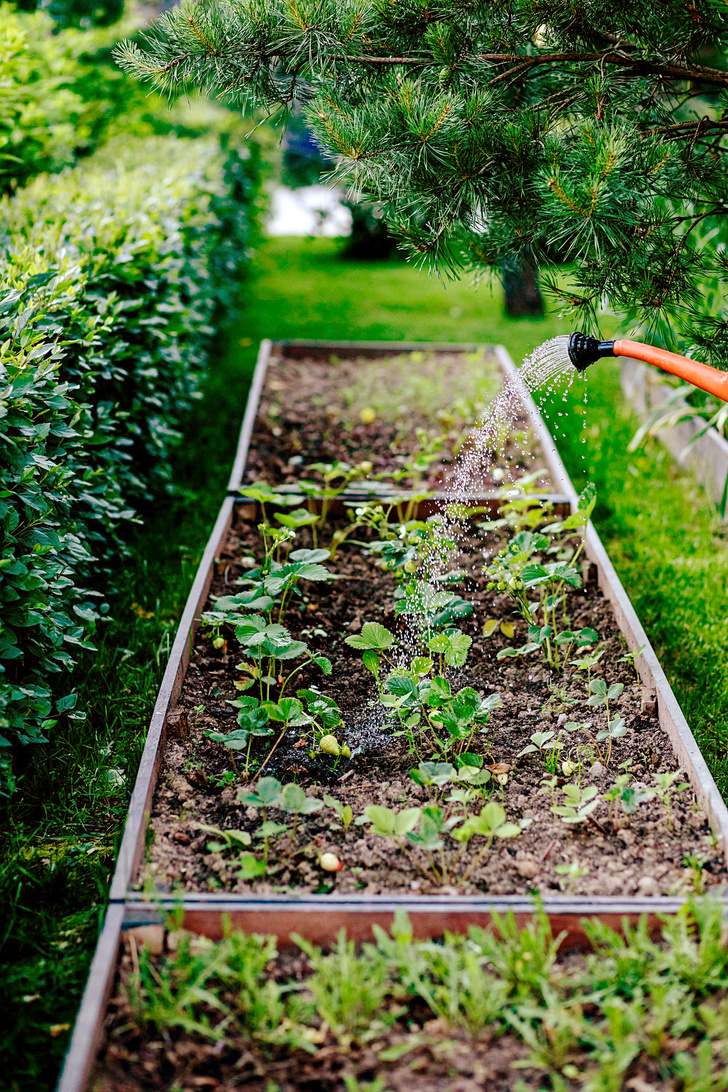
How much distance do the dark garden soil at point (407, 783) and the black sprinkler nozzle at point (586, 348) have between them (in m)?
0.93

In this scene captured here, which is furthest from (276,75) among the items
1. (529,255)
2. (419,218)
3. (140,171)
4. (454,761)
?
(140,171)

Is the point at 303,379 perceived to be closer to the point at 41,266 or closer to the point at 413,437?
Result: the point at 413,437

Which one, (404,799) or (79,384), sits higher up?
(79,384)

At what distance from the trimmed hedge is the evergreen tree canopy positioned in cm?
82

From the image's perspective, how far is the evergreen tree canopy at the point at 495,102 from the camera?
6.83 ft

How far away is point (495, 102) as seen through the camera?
2229 millimetres

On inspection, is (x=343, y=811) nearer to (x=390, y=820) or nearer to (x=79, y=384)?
(x=390, y=820)

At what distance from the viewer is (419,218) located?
2242 mm

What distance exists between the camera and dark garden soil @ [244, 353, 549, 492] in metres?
3.92

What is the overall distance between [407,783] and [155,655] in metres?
1.03

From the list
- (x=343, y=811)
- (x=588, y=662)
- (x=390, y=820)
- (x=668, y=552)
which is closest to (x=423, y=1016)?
(x=390, y=820)

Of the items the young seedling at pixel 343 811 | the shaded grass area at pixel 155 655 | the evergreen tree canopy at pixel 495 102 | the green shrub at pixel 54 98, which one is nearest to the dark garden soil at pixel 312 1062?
the shaded grass area at pixel 155 655

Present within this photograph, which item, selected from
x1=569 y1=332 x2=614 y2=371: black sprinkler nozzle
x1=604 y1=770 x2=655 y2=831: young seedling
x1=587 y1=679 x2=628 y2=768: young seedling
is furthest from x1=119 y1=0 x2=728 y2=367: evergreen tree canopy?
x1=604 y1=770 x2=655 y2=831: young seedling

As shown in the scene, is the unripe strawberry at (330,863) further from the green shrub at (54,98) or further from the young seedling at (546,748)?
the green shrub at (54,98)
